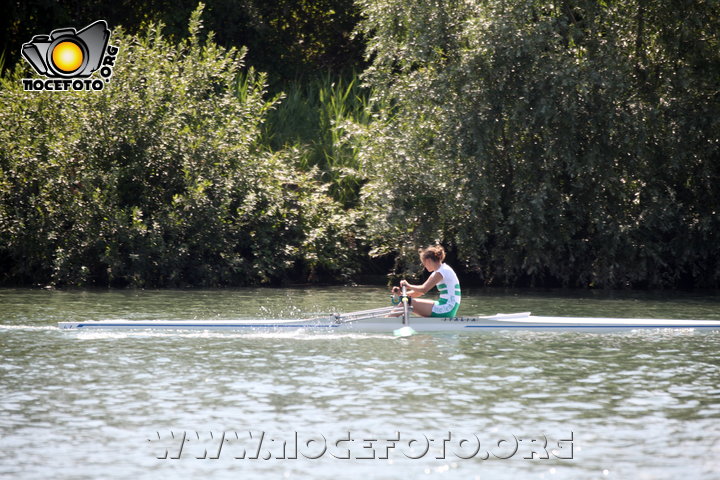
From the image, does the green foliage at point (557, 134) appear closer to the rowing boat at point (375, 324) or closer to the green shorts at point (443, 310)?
the rowing boat at point (375, 324)

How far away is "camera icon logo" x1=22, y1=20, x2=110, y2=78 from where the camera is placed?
2733 centimetres

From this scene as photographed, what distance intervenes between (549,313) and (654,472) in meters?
11.8

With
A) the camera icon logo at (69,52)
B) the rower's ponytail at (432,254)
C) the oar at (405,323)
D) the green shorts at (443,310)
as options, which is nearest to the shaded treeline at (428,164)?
the camera icon logo at (69,52)

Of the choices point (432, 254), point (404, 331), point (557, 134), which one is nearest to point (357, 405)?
point (404, 331)

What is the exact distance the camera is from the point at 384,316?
16.3 m

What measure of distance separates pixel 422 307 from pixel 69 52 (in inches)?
680

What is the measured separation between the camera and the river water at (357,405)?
332 inches

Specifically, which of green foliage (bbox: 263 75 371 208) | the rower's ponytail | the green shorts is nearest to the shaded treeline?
green foliage (bbox: 263 75 371 208)

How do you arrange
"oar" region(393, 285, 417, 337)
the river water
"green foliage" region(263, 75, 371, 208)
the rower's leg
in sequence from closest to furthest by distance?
the river water < "oar" region(393, 285, 417, 337) < the rower's leg < "green foliage" region(263, 75, 371, 208)

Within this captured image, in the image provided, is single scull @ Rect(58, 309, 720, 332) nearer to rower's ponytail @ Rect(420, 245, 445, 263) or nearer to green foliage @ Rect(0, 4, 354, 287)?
rower's ponytail @ Rect(420, 245, 445, 263)

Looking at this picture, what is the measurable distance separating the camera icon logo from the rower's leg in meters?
13.8

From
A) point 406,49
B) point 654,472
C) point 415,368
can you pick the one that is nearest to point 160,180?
point 406,49

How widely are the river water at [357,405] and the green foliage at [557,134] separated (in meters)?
7.68

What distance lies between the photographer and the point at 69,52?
29578 mm
